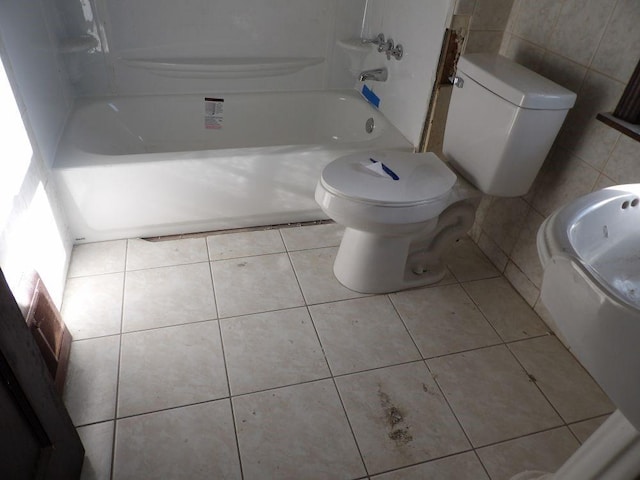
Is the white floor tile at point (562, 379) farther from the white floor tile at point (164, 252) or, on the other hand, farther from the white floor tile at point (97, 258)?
the white floor tile at point (97, 258)

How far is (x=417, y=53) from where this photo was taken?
192 centimetres

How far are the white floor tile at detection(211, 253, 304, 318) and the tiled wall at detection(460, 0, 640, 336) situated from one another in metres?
0.90

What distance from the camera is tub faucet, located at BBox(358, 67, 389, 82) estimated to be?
2152 mm

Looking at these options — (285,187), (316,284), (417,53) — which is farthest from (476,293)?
(417,53)

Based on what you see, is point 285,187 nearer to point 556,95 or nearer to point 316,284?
point 316,284

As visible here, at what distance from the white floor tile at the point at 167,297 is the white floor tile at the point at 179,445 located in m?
0.36

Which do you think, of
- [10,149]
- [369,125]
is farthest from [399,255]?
[10,149]

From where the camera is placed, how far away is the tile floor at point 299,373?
1196mm

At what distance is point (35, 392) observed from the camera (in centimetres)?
88

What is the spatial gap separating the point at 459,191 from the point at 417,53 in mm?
697

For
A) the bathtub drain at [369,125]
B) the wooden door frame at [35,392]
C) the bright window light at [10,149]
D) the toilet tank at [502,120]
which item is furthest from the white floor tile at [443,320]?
the bright window light at [10,149]

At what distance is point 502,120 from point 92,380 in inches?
59.6

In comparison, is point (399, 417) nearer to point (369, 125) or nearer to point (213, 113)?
point (369, 125)

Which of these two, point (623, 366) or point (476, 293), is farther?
point (476, 293)
